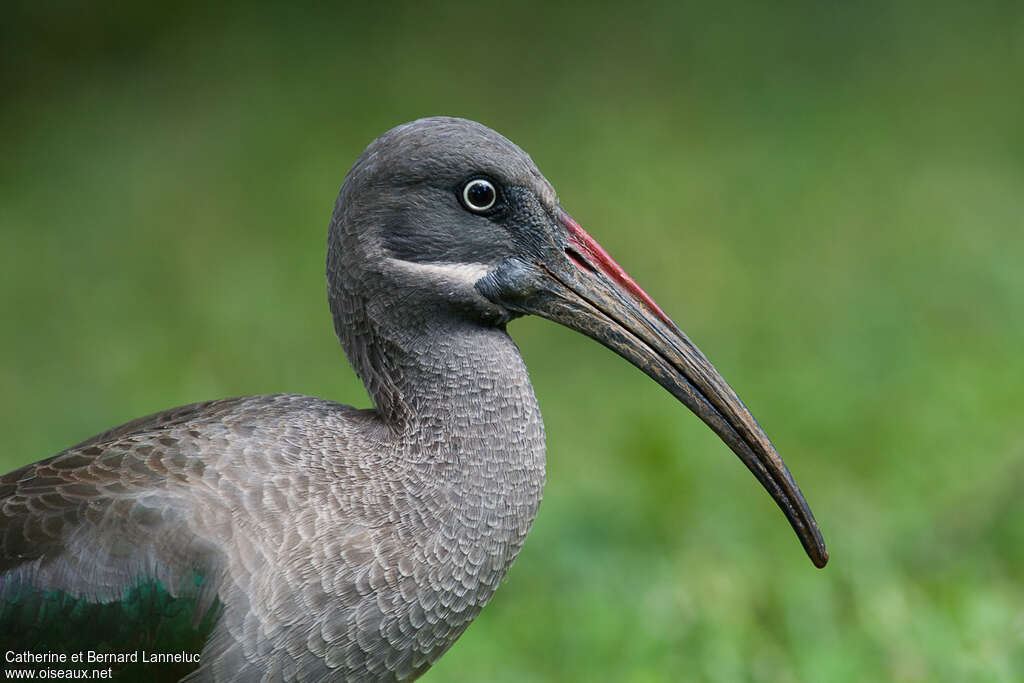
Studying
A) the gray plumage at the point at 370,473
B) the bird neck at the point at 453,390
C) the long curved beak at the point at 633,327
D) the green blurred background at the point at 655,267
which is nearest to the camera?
the gray plumage at the point at 370,473

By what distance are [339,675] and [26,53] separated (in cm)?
817

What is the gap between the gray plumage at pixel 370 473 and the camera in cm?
298

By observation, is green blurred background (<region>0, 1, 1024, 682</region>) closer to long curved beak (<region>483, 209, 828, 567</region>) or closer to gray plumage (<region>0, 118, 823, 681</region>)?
long curved beak (<region>483, 209, 828, 567</region>)

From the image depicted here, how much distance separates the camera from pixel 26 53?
9.73 meters

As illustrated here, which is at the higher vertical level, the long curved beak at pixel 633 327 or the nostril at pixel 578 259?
the nostril at pixel 578 259

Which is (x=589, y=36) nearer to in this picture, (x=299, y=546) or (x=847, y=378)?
(x=847, y=378)

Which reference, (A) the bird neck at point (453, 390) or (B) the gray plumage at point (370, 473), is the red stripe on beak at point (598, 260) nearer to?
(B) the gray plumage at point (370, 473)

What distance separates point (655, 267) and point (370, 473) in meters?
5.57

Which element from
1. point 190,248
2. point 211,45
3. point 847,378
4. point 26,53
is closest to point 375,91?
point 211,45

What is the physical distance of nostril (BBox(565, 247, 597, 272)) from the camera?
3.39 metres

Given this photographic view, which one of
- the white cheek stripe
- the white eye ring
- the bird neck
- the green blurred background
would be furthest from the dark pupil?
the green blurred background

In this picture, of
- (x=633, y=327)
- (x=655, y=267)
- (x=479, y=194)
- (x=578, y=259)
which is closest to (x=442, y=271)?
(x=479, y=194)

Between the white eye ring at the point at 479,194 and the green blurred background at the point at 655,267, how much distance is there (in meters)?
2.10

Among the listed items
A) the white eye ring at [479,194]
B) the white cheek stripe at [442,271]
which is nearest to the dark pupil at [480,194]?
the white eye ring at [479,194]
